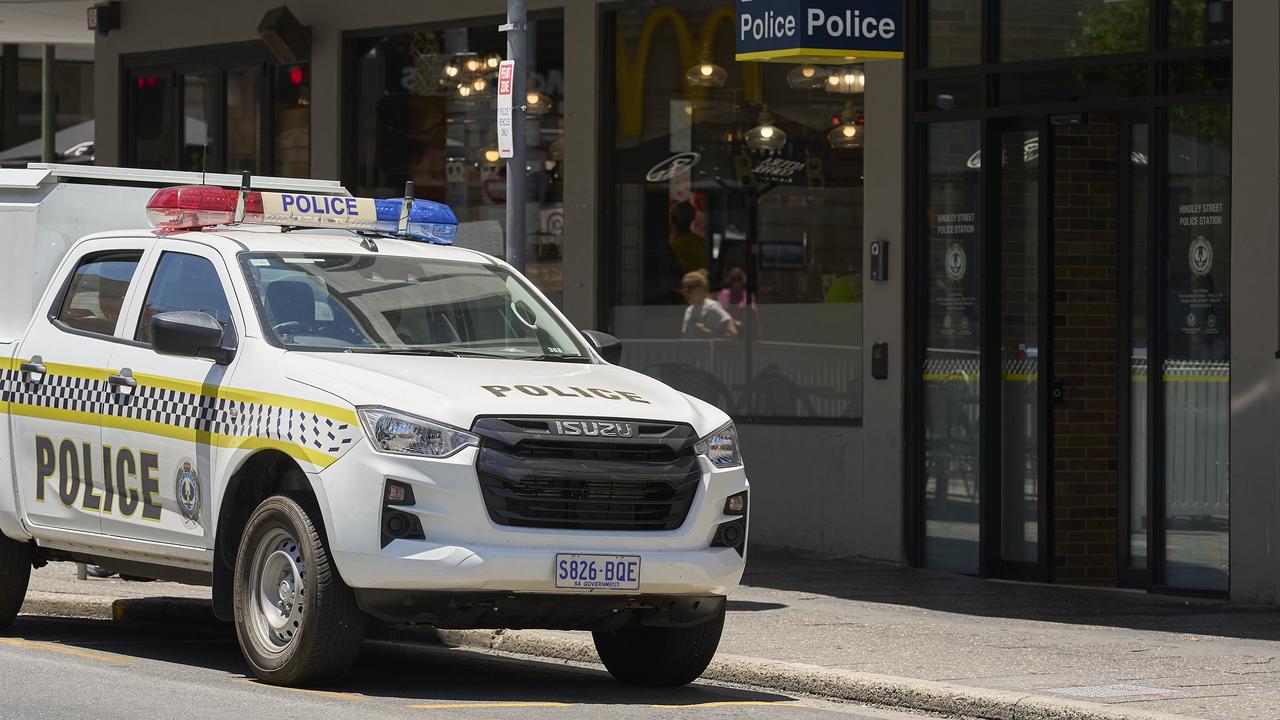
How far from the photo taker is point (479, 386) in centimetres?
823

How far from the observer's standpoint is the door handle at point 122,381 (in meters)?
9.19

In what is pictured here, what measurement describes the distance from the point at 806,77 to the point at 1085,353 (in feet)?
9.30

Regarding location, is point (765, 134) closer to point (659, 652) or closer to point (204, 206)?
point (204, 206)

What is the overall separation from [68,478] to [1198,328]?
6455 mm

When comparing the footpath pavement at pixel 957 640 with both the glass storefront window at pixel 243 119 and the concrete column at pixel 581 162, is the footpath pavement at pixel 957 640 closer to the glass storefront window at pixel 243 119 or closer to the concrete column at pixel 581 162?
the concrete column at pixel 581 162

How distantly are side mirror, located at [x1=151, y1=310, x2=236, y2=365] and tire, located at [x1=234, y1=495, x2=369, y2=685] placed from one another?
765 mm

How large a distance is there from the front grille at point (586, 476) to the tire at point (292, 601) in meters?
0.73

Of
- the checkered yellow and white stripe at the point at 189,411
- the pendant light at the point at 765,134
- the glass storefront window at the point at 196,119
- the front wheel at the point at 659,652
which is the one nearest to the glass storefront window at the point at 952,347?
the pendant light at the point at 765,134

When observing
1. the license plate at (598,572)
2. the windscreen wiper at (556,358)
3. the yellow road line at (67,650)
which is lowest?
the yellow road line at (67,650)

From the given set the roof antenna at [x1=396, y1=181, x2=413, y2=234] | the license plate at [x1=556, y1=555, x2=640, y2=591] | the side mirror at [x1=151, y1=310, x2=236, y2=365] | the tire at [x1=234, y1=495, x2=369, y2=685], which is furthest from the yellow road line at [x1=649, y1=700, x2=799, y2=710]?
the roof antenna at [x1=396, y1=181, x2=413, y2=234]

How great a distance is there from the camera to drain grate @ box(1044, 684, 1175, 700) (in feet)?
27.4

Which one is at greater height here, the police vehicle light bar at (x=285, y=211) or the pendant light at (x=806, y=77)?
the pendant light at (x=806, y=77)

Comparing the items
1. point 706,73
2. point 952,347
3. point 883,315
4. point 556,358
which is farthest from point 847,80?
point 556,358

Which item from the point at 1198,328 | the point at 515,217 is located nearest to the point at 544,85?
the point at 515,217
